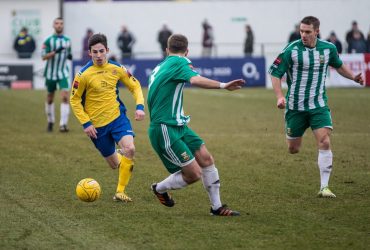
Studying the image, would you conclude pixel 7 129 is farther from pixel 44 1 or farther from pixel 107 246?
pixel 44 1

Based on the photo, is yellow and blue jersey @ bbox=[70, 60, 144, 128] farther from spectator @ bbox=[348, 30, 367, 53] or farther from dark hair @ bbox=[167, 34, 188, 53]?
spectator @ bbox=[348, 30, 367, 53]

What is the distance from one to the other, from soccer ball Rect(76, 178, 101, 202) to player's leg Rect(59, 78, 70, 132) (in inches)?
340

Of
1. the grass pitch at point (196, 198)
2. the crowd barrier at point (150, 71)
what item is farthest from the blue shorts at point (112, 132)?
the crowd barrier at point (150, 71)

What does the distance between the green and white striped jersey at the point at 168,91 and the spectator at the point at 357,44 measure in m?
22.5

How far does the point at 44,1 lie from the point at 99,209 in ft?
98.2

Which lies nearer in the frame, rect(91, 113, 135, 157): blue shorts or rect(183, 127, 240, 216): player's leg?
rect(183, 127, 240, 216): player's leg

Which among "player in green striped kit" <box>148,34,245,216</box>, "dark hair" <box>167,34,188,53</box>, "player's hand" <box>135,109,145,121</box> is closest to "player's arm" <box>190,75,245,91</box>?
"player in green striped kit" <box>148,34,245,216</box>

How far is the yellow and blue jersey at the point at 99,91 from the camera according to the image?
10523 millimetres

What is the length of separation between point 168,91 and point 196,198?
6.61ft

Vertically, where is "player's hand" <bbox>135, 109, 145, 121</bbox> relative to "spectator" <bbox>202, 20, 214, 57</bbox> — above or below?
above

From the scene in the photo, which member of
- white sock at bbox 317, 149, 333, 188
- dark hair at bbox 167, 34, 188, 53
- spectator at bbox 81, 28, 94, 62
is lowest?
spectator at bbox 81, 28, 94, 62

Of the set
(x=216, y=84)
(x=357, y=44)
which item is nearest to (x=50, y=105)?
(x=216, y=84)

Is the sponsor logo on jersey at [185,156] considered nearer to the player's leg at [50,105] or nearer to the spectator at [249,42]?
the player's leg at [50,105]

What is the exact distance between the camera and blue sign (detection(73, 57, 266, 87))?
107 ft
